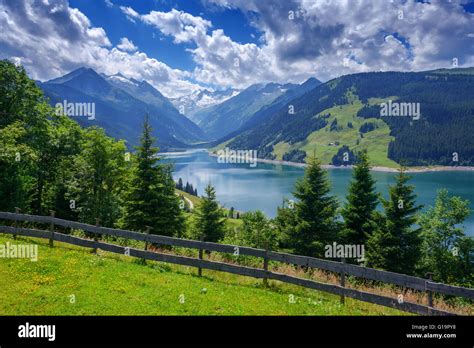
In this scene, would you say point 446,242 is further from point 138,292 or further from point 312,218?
point 138,292

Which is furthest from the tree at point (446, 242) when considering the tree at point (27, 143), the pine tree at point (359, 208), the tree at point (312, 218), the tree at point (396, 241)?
the tree at point (27, 143)

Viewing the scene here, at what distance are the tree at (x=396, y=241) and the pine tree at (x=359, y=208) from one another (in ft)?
7.45

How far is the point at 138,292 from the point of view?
12.1 meters

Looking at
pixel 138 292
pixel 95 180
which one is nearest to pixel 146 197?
pixel 95 180

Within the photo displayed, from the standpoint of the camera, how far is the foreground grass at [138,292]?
10734 millimetres

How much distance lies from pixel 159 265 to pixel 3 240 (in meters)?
9.55

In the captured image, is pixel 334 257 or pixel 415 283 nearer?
pixel 415 283

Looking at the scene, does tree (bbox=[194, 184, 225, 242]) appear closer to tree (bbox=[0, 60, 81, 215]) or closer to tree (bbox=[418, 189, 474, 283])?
tree (bbox=[0, 60, 81, 215])

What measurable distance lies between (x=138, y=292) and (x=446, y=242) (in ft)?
117

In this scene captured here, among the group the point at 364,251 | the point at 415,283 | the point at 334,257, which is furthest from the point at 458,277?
the point at 415,283

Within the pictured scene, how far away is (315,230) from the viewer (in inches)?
1146

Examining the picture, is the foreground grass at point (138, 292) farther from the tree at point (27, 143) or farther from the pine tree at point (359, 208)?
the pine tree at point (359, 208)
